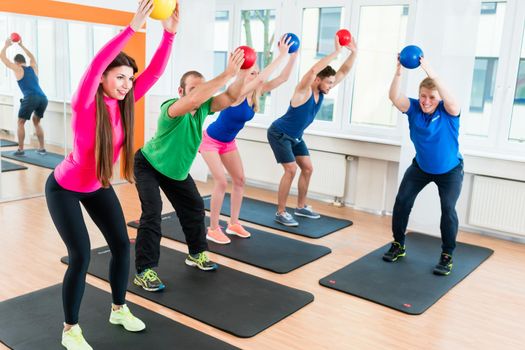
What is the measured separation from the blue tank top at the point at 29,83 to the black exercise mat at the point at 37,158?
20.4 inches

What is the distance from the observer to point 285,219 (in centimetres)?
417

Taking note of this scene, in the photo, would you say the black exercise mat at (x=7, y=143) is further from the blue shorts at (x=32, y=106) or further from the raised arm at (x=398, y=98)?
the raised arm at (x=398, y=98)

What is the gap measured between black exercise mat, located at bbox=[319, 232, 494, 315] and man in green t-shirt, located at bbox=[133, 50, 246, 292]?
0.92 meters

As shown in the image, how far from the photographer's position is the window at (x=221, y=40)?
573cm

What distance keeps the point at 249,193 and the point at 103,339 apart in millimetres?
3075

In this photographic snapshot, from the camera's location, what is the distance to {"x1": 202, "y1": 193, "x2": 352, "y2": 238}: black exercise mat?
403 centimetres

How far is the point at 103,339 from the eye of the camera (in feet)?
7.33

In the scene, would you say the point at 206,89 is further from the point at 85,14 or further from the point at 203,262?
the point at 85,14

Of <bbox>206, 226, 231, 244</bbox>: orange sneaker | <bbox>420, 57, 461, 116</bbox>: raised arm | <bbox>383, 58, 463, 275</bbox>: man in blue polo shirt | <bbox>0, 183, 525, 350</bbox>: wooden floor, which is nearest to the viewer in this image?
<bbox>0, 183, 525, 350</bbox>: wooden floor

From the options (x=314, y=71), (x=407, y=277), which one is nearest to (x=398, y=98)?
(x=314, y=71)

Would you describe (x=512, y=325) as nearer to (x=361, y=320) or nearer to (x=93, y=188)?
(x=361, y=320)

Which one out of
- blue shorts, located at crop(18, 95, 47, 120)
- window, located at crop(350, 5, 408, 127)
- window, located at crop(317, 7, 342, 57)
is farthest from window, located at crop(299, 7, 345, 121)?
blue shorts, located at crop(18, 95, 47, 120)

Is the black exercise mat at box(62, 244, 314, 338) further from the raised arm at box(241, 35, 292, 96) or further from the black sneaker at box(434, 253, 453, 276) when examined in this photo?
the raised arm at box(241, 35, 292, 96)

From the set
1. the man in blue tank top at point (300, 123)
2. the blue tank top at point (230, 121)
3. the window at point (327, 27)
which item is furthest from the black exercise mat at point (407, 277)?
the window at point (327, 27)
